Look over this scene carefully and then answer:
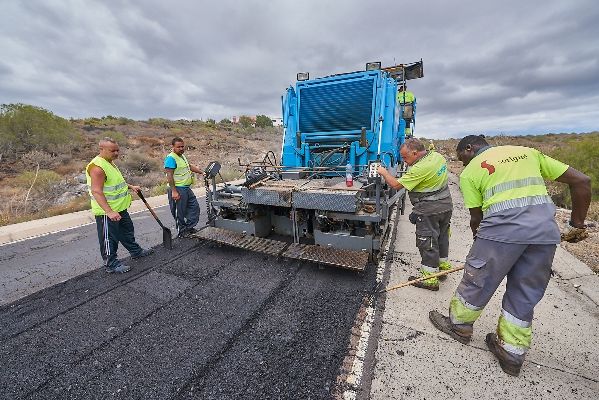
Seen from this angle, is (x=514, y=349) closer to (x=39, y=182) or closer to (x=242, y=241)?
(x=242, y=241)

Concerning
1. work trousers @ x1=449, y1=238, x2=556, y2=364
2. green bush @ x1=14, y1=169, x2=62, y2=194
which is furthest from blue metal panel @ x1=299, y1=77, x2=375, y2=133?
green bush @ x1=14, y1=169, x2=62, y2=194

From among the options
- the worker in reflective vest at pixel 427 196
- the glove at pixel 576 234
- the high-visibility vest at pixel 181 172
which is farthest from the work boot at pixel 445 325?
the high-visibility vest at pixel 181 172

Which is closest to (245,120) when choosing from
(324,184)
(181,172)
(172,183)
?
(181,172)

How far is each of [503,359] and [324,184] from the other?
272 cm

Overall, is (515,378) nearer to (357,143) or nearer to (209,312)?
(209,312)

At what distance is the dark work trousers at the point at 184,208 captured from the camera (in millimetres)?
4938

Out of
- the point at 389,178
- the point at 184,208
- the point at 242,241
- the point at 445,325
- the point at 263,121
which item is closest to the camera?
the point at 445,325

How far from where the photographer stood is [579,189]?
6.93 ft

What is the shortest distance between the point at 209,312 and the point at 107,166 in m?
2.36

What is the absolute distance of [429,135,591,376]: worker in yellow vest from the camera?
2059 millimetres

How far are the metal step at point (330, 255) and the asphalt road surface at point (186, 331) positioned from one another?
0.27 m

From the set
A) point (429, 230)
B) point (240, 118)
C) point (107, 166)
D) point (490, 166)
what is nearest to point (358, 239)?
point (429, 230)

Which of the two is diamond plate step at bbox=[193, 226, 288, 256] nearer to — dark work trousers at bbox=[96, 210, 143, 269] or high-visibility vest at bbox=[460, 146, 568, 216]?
dark work trousers at bbox=[96, 210, 143, 269]

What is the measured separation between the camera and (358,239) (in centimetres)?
346
